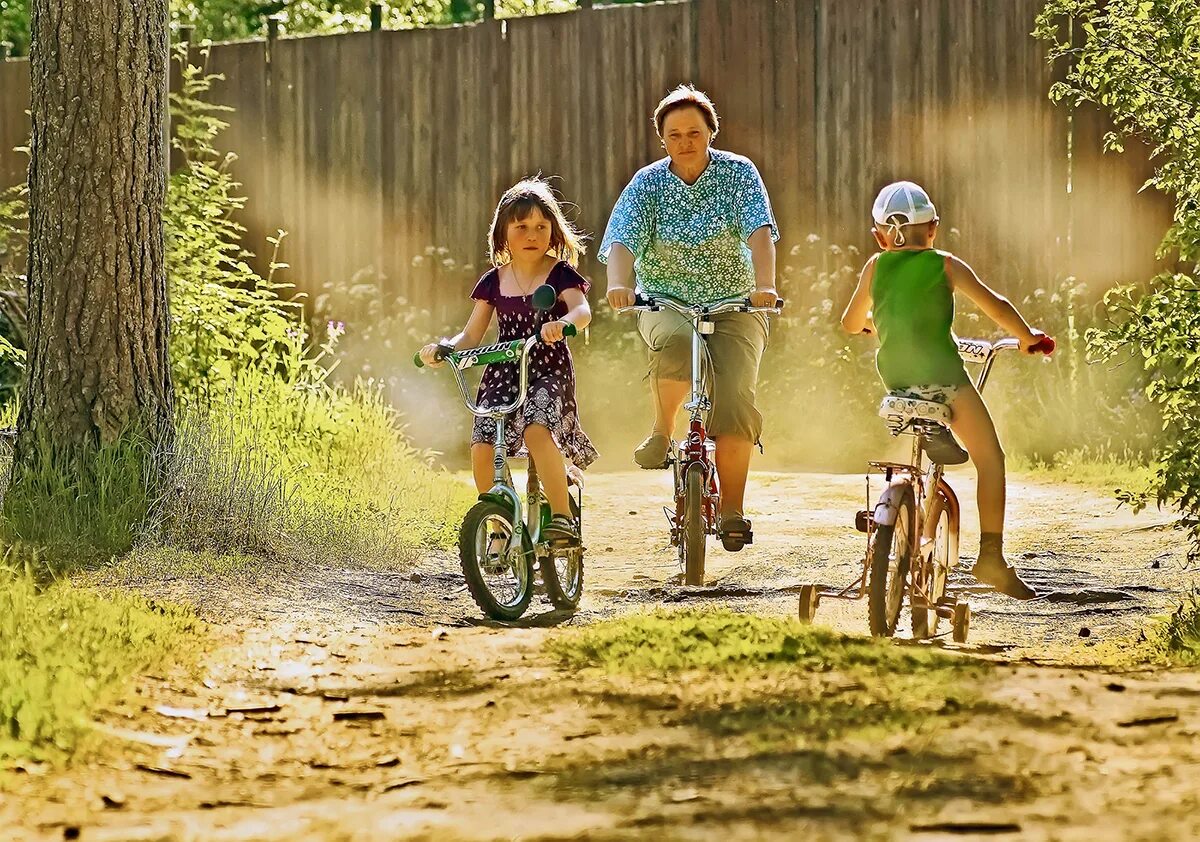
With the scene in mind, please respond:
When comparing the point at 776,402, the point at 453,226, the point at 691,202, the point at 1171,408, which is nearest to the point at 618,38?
the point at 453,226

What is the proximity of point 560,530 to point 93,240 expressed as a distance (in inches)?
82.8

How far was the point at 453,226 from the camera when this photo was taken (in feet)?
40.3

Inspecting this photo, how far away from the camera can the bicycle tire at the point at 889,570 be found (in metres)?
4.88

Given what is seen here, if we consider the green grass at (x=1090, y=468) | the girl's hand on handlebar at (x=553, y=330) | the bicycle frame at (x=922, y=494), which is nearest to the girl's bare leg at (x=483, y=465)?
the girl's hand on handlebar at (x=553, y=330)

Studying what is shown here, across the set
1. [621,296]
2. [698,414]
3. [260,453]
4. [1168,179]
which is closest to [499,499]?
[621,296]

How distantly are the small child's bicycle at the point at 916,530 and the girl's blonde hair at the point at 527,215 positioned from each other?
53.4 inches

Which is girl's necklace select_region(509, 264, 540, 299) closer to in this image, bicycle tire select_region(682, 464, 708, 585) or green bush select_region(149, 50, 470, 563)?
bicycle tire select_region(682, 464, 708, 585)

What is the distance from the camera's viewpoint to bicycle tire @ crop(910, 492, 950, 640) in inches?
206

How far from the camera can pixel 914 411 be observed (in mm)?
5074

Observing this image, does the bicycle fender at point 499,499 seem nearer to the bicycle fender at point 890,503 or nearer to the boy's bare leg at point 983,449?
the bicycle fender at point 890,503

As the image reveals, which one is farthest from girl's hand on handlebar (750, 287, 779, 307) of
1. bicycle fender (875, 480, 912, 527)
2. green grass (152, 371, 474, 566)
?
green grass (152, 371, 474, 566)

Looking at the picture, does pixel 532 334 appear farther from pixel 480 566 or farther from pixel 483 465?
pixel 480 566

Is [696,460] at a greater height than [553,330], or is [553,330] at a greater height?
[553,330]

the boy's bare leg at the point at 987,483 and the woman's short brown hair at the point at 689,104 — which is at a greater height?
the woman's short brown hair at the point at 689,104
